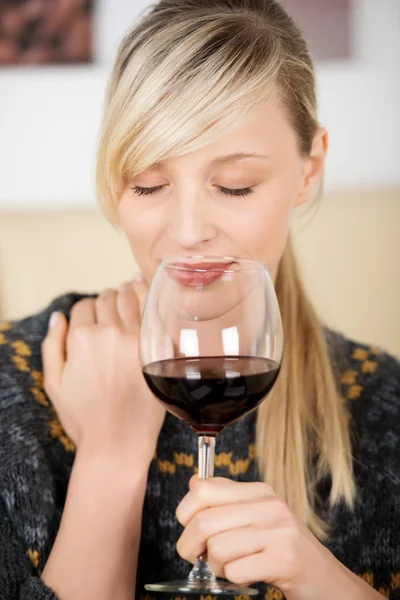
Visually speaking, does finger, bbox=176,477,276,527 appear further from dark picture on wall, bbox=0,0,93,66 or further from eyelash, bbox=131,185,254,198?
dark picture on wall, bbox=0,0,93,66

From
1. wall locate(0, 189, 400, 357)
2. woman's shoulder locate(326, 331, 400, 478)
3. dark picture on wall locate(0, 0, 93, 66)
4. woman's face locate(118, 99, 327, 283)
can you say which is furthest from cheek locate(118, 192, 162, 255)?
dark picture on wall locate(0, 0, 93, 66)

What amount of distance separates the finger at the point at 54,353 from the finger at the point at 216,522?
52 cm

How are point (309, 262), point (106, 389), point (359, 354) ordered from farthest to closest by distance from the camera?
point (309, 262), point (359, 354), point (106, 389)

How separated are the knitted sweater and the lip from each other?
533mm

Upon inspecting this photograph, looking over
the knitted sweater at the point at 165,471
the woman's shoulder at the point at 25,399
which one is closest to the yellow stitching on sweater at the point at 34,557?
the knitted sweater at the point at 165,471

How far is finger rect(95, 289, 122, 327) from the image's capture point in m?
1.39

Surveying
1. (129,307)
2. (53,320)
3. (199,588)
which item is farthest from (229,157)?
(199,588)

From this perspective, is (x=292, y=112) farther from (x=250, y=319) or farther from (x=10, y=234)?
(x=10, y=234)

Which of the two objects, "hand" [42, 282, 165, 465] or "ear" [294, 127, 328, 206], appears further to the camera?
"ear" [294, 127, 328, 206]

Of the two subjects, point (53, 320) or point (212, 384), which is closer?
point (212, 384)

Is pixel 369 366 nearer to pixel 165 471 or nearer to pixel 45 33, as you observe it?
pixel 165 471

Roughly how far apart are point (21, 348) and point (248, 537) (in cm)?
69

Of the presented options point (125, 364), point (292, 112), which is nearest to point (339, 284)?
point (292, 112)

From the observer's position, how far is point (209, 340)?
0.93m
